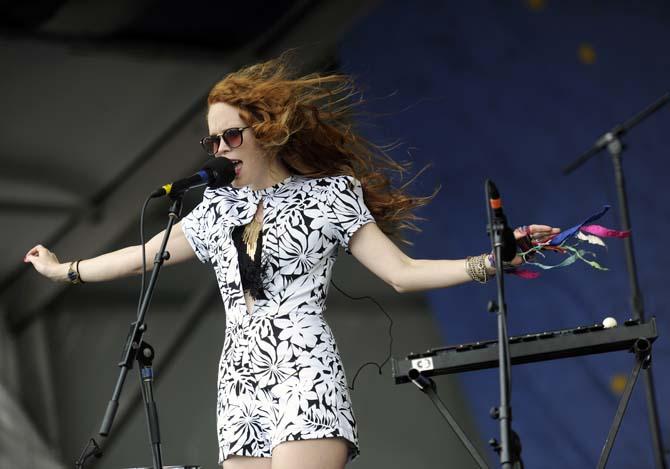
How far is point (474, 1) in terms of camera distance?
501 cm

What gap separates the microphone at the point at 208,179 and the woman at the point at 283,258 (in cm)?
8

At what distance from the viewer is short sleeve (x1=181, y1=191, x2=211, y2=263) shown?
2650 millimetres

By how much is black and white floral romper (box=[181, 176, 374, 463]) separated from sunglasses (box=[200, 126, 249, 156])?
0.14m

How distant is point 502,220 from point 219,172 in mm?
755

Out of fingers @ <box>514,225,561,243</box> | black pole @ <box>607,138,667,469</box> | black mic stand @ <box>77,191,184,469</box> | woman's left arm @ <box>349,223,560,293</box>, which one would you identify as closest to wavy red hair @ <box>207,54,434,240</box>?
woman's left arm @ <box>349,223,560,293</box>

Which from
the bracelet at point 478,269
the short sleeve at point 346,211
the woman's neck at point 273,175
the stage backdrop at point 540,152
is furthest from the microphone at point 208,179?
the stage backdrop at point 540,152

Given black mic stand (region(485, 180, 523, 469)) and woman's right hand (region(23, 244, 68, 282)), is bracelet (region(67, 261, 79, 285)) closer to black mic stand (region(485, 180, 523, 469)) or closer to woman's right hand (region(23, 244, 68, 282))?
woman's right hand (region(23, 244, 68, 282))

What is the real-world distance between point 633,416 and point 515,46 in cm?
196

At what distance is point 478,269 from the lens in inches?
89.5

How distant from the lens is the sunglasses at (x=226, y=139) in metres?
2.54

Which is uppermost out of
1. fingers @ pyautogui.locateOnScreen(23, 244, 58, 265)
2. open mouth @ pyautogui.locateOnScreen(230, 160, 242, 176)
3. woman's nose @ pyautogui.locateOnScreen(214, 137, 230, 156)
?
woman's nose @ pyautogui.locateOnScreen(214, 137, 230, 156)

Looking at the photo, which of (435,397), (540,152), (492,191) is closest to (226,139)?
(492,191)

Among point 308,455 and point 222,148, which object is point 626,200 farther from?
point 308,455

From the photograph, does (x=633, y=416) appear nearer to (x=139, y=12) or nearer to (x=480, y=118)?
(x=480, y=118)
